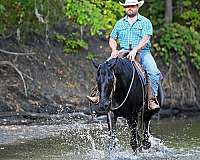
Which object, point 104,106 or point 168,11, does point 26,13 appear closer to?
point 168,11

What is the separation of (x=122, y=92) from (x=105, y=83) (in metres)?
0.75

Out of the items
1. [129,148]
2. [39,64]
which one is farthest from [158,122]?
[129,148]

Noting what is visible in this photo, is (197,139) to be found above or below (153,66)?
below

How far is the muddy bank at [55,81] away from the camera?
21266 millimetres

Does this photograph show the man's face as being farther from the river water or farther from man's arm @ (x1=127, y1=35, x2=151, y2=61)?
the river water

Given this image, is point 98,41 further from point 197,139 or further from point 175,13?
point 197,139

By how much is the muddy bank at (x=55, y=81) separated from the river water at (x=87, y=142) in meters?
2.35

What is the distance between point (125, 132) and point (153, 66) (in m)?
5.13

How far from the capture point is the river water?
41.5 ft

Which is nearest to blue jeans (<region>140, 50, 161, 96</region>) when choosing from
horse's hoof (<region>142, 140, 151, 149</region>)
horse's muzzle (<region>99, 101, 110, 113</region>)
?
horse's hoof (<region>142, 140, 151, 149</region>)

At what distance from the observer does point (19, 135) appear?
16547 millimetres

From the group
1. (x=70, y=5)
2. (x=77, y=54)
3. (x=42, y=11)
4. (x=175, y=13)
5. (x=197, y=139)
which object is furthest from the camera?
(x=175, y=13)

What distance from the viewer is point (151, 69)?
12.8 metres

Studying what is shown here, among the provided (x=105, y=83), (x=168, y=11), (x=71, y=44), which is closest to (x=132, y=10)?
(x=105, y=83)
